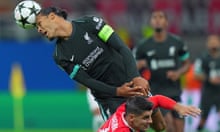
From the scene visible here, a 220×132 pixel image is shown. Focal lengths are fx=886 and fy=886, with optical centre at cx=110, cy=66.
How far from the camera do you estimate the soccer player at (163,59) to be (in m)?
13.0

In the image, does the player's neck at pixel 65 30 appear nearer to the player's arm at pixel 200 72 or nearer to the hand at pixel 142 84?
the hand at pixel 142 84

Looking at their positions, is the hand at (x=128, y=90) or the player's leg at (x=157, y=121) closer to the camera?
the hand at (x=128, y=90)

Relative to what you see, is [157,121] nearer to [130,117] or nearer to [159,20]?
[130,117]

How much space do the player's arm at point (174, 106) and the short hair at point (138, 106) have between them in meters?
0.31

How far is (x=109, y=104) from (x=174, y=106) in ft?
3.89

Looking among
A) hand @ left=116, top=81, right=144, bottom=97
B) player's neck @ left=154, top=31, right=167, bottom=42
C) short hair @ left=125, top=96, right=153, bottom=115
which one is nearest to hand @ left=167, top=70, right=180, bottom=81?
player's neck @ left=154, top=31, right=167, bottom=42

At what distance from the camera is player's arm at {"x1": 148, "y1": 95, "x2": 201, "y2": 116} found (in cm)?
877

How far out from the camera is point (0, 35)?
21938 millimetres

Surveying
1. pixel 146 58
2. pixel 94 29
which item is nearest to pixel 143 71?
pixel 146 58

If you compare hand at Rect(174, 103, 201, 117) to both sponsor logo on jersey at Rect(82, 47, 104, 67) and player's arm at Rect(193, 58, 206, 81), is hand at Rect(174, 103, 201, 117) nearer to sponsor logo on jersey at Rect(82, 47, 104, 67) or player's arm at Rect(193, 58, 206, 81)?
sponsor logo on jersey at Rect(82, 47, 104, 67)

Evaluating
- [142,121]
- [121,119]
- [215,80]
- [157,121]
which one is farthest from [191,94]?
[142,121]

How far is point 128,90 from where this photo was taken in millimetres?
9359

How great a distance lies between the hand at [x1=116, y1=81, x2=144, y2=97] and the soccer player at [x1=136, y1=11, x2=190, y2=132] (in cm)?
350

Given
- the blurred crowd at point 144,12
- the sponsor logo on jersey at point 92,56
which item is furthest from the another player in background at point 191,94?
the sponsor logo on jersey at point 92,56
